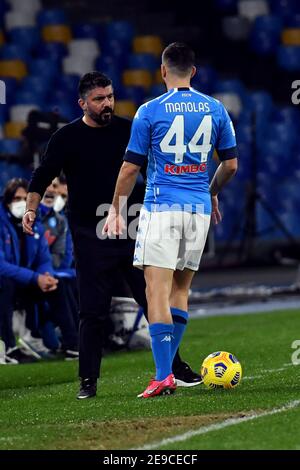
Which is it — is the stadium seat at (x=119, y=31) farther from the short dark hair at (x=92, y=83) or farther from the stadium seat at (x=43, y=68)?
the short dark hair at (x=92, y=83)

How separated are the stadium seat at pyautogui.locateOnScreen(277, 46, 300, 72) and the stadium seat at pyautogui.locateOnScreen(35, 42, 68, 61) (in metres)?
3.90

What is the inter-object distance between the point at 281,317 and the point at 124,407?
6.46 metres

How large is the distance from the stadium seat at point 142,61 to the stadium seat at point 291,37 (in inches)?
92.0

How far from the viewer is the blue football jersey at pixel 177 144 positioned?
7312 millimetres

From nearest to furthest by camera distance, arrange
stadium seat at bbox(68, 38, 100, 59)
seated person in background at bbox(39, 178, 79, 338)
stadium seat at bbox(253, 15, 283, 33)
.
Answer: seated person in background at bbox(39, 178, 79, 338)
stadium seat at bbox(68, 38, 100, 59)
stadium seat at bbox(253, 15, 283, 33)

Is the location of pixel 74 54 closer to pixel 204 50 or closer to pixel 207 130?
pixel 204 50

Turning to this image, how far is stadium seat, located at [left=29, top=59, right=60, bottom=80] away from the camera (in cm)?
2058

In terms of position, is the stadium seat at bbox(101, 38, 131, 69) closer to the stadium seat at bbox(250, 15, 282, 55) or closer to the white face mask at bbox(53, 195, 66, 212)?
the stadium seat at bbox(250, 15, 282, 55)

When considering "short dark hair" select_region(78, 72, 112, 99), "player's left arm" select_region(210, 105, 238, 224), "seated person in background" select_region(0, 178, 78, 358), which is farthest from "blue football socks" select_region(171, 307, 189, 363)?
"seated person in background" select_region(0, 178, 78, 358)

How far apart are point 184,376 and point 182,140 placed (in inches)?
64.8

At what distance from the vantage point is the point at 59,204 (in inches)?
452

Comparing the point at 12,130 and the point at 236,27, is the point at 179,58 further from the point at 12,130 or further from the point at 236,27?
the point at 236,27

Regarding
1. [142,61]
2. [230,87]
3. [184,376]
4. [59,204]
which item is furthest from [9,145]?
[184,376]

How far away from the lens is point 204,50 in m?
23.1
